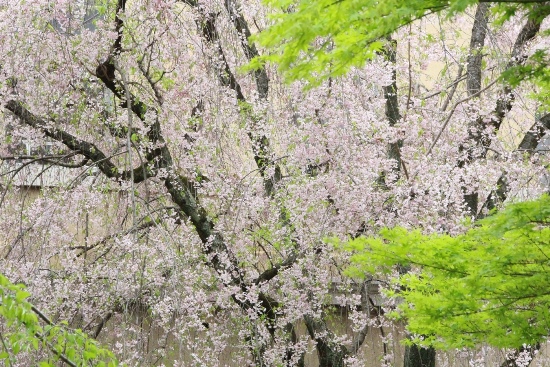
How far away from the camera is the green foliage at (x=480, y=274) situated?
4.75 meters

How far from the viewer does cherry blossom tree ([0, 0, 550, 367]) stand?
6.99 m

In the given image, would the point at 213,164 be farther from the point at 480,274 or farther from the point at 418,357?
the point at 480,274

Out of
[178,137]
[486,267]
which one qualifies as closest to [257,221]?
[178,137]

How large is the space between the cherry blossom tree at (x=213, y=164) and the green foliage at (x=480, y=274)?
4.24ft

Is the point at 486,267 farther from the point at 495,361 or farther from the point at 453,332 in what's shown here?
the point at 495,361

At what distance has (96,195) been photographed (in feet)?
23.9

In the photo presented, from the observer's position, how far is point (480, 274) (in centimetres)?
468

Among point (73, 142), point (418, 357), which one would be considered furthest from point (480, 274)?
point (73, 142)

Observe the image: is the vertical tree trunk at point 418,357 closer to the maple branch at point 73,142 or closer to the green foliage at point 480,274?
the green foliage at point 480,274

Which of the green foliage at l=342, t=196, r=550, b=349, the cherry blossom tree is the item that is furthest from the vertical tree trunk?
the green foliage at l=342, t=196, r=550, b=349

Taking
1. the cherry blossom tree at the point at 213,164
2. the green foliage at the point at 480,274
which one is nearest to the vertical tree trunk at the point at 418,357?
the cherry blossom tree at the point at 213,164

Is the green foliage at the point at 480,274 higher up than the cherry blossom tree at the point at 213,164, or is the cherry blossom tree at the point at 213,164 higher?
the cherry blossom tree at the point at 213,164

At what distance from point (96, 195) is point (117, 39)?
1294mm

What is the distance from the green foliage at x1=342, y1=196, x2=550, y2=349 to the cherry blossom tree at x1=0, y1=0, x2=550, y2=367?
4.24 ft
